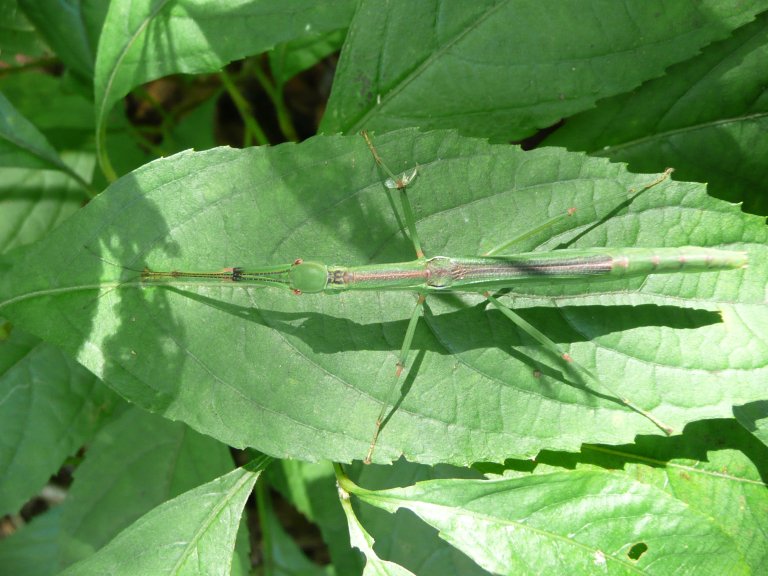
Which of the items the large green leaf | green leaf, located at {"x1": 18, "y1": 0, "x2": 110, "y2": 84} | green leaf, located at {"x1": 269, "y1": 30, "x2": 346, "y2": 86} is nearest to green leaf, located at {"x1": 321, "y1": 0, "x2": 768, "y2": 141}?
the large green leaf

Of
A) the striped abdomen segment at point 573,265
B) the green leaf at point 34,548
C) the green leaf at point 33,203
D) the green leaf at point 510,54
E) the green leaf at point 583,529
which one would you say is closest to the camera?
the green leaf at point 583,529

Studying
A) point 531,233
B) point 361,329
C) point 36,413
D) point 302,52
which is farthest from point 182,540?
point 302,52

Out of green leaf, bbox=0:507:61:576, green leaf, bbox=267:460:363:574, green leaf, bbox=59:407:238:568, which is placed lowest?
green leaf, bbox=267:460:363:574

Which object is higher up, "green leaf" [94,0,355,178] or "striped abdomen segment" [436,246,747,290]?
"green leaf" [94,0,355,178]

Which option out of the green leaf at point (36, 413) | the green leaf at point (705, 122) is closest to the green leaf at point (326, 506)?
the green leaf at point (36, 413)

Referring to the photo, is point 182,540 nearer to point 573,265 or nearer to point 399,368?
point 399,368

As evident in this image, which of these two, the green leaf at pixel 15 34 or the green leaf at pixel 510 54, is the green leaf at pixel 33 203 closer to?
the green leaf at pixel 15 34

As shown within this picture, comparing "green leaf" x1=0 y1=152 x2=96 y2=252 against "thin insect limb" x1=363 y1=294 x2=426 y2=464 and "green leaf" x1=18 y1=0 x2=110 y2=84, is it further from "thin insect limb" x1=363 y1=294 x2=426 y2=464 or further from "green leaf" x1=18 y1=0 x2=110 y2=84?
"thin insect limb" x1=363 y1=294 x2=426 y2=464
